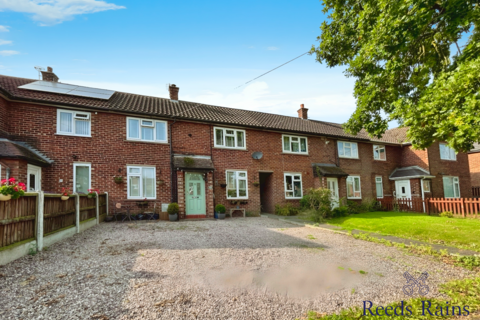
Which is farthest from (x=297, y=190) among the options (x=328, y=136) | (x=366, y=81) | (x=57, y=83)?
(x=57, y=83)

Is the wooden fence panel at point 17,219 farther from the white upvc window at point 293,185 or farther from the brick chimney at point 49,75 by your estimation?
the white upvc window at point 293,185

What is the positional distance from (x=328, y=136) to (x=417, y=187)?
7.59 metres

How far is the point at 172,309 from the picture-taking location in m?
3.63

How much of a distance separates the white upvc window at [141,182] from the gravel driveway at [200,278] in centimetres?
527

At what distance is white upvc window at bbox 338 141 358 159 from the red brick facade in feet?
1.25

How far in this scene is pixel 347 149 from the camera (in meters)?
20.2

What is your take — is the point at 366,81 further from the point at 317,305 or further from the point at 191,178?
the point at 191,178

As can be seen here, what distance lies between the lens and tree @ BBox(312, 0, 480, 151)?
679cm

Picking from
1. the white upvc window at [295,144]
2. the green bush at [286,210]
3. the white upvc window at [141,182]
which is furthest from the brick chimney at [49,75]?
the green bush at [286,210]

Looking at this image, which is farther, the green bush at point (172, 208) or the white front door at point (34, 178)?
the green bush at point (172, 208)

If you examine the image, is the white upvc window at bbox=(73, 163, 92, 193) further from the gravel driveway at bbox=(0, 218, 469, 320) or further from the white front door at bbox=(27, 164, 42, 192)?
the gravel driveway at bbox=(0, 218, 469, 320)

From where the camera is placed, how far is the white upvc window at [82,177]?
477 inches

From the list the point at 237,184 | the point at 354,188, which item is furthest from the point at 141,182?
the point at 354,188

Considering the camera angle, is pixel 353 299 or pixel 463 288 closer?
pixel 353 299
